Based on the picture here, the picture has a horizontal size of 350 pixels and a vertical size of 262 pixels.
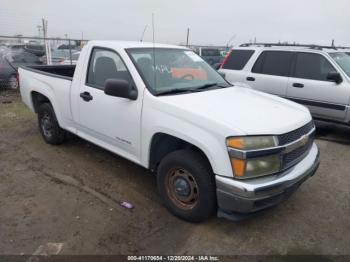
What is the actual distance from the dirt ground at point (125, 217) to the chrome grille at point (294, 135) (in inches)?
37.3

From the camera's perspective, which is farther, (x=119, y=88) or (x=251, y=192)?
(x=119, y=88)

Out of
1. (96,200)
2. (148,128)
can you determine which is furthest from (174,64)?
(96,200)

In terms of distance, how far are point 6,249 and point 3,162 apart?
229 centimetres

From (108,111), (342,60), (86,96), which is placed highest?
(342,60)

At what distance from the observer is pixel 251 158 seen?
2812 millimetres

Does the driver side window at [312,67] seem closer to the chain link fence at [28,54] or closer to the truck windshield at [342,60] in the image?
the truck windshield at [342,60]

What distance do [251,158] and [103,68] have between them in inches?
93.2

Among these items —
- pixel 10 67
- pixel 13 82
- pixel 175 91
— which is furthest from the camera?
pixel 13 82

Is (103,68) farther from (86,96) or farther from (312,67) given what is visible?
(312,67)

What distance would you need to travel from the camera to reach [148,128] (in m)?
3.46

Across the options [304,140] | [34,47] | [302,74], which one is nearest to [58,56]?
[34,47]

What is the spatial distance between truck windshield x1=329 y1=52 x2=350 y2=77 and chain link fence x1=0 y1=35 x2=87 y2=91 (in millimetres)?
7736

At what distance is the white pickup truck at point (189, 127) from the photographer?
287 cm

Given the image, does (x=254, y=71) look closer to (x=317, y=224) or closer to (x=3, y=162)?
(x=317, y=224)
